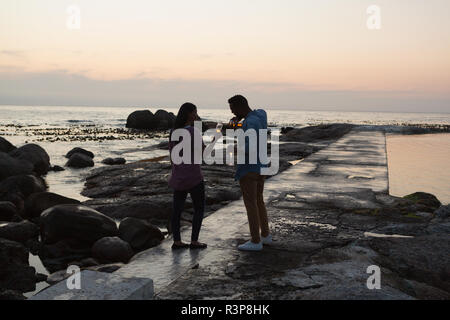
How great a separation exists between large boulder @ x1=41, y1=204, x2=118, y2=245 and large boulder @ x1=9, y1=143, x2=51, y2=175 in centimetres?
799

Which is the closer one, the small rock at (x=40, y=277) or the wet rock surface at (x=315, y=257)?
the wet rock surface at (x=315, y=257)

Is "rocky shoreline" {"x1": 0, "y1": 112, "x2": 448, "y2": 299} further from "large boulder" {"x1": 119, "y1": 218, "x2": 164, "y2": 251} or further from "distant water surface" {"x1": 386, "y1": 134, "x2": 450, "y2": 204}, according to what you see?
"distant water surface" {"x1": 386, "y1": 134, "x2": 450, "y2": 204}

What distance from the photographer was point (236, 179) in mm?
4426

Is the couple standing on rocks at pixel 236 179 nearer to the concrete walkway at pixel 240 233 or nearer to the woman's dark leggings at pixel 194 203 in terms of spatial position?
the woman's dark leggings at pixel 194 203

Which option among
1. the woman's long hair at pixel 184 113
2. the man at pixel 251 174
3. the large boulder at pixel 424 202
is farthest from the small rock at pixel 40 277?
the large boulder at pixel 424 202

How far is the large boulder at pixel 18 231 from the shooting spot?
19.5ft

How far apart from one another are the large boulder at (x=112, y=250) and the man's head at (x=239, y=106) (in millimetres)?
2290

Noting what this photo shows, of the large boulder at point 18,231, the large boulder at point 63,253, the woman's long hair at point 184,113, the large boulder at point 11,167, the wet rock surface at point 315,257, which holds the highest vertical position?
the woman's long hair at point 184,113

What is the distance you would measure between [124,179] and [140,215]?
3.54 meters

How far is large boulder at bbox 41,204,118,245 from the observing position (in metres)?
5.53

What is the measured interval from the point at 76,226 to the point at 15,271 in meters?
1.06
